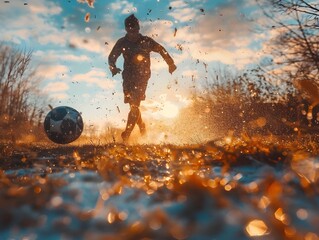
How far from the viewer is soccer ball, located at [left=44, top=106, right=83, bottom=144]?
8.08m

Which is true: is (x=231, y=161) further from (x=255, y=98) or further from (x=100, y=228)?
(x=255, y=98)

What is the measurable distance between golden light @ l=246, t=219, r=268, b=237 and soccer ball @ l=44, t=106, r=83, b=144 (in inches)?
285

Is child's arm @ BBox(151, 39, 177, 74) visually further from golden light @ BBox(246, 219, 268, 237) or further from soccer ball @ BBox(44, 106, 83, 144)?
golden light @ BBox(246, 219, 268, 237)

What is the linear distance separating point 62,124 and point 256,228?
733 centimetres

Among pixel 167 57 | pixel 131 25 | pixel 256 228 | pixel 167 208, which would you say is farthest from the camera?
pixel 167 57

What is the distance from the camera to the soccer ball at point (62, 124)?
8.08m

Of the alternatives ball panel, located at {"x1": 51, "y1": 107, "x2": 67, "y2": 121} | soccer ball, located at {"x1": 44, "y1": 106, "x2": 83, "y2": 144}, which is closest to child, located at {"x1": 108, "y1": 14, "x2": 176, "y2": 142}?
soccer ball, located at {"x1": 44, "y1": 106, "x2": 83, "y2": 144}

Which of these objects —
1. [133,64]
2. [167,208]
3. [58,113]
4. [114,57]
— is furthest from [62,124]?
→ [167,208]

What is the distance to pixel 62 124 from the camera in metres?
8.08

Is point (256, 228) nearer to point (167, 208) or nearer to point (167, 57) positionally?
point (167, 208)

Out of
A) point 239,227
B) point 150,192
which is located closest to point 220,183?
point 150,192

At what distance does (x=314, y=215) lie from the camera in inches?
49.3

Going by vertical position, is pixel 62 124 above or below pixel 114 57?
below

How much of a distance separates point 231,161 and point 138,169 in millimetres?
720
